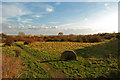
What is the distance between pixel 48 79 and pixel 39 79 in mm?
574

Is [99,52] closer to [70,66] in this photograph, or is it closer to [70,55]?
[70,55]

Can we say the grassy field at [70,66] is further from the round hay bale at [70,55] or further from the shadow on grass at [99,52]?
the round hay bale at [70,55]

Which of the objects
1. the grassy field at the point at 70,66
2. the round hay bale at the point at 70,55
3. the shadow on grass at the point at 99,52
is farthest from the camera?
the shadow on grass at the point at 99,52

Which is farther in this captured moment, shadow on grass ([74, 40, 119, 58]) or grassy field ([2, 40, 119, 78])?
shadow on grass ([74, 40, 119, 58])

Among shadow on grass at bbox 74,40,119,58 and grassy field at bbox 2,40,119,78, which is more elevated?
shadow on grass at bbox 74,40,119,58

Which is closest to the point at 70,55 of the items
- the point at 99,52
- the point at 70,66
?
the point at 70,66

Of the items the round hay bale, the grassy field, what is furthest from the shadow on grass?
the round hay bale

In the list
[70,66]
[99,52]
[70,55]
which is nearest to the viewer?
[70,66]

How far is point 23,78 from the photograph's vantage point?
15.9ft

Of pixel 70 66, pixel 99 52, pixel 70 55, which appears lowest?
pixel 70 66

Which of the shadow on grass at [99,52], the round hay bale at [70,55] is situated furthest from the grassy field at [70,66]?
the round hay bale at [70,55]

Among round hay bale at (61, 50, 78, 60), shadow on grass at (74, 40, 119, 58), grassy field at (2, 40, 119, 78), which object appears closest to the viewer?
grassy field at (2, 40, 119, 78)

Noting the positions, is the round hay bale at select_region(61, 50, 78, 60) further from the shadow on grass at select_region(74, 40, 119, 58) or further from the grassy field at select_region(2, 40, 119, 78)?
the shadow on grass at select_region(74, 40, 119, 58)

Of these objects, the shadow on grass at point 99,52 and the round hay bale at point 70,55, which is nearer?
the round hay bale at point 70,55
